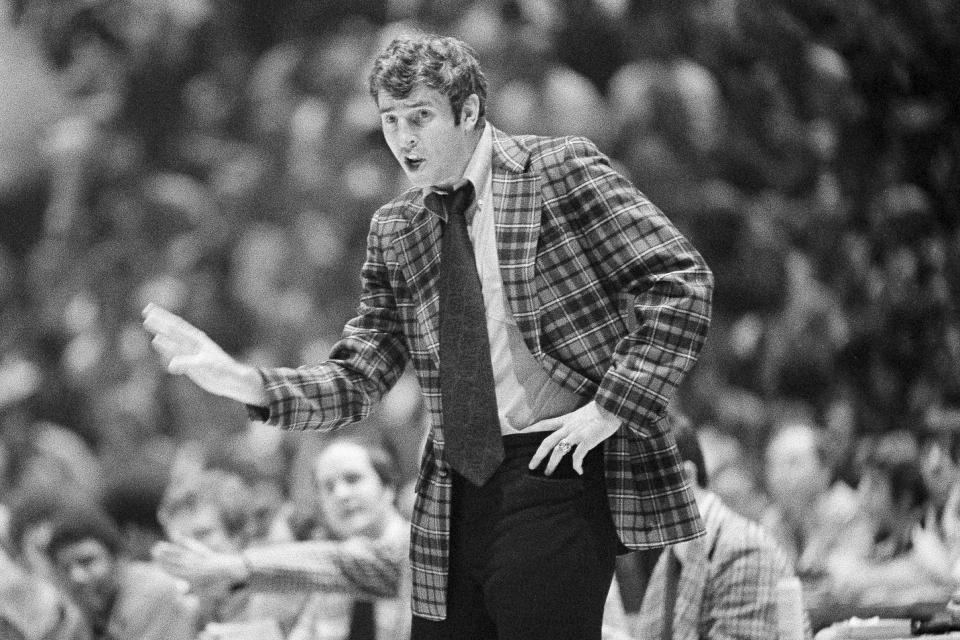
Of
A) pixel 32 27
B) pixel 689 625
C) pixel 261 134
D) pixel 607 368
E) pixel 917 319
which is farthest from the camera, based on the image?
pixel 917 319

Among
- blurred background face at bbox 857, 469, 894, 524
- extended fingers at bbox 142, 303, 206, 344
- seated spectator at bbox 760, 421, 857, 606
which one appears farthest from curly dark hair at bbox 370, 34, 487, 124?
blurred background face at bbox 857, 469, 894, 524

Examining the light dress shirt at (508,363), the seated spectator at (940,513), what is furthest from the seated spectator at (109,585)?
the seated spectator at (940,513)

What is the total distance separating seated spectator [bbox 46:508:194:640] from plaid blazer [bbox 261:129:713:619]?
1.96 m

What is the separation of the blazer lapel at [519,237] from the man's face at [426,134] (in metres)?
0.06

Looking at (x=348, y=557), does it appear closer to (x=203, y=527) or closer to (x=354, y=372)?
(x=203, y=527)

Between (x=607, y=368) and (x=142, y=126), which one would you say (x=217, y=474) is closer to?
(x=142, y=126)

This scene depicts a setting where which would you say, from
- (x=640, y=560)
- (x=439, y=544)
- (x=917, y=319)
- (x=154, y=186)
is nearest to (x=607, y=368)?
(x=439, y=544)

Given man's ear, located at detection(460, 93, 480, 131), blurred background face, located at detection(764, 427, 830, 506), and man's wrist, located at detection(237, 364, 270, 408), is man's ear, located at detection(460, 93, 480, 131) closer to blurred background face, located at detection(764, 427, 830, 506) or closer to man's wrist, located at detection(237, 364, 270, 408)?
man's wrist, located at detection(237, 364, 270, 408)

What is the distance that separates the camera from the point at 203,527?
10.5ft

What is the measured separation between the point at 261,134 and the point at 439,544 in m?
2.26

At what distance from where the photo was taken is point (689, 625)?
95.8 inches

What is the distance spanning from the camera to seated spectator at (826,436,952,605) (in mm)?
3920

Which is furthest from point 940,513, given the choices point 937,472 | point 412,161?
point 412,161

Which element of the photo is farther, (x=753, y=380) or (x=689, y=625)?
(x=753, y=380)
